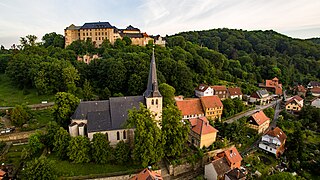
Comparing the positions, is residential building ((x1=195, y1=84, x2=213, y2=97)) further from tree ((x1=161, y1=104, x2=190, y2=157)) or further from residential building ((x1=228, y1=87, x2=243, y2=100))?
tree ((x1=161, y1=104, x2=190, y2=157))

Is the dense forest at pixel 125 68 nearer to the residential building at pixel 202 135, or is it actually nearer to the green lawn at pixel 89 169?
the residential building at pixel 202 135

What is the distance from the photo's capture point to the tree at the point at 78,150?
27250mm

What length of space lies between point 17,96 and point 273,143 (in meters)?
52.5

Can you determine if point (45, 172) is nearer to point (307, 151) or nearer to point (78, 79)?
point (78, 79)

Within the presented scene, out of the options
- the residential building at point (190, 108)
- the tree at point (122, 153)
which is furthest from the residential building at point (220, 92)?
the tree at point (122, 153)

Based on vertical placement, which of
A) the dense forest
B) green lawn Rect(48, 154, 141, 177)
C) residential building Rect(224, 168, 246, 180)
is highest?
the dense forest

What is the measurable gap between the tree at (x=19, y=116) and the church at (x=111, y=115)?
1046 cm

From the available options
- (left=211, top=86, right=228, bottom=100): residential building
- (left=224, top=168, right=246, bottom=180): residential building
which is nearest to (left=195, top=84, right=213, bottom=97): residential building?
(left=211, top=86, right=228, bottom=100): residential building

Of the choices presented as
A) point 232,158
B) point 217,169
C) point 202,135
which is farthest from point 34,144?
point 232,158

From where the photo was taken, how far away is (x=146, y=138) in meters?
25.8

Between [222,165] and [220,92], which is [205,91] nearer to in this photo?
[220,92]

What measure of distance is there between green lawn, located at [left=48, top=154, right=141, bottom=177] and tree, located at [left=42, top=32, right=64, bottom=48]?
177 ft

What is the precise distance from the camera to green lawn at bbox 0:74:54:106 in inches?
1831

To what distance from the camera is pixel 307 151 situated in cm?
3625
